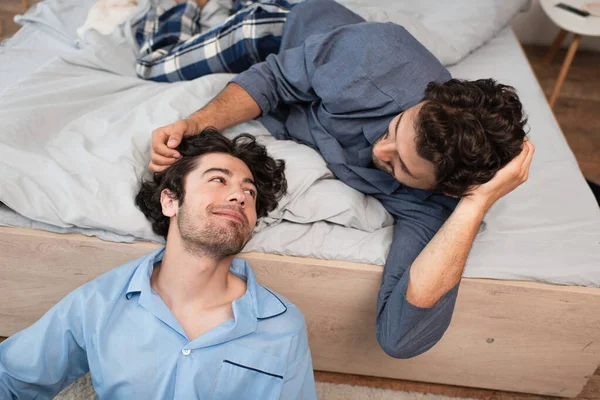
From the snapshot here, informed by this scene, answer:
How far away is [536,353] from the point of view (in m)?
1.36

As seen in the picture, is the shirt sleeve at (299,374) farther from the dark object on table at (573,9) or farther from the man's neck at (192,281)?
the dark object on table at (573,9)

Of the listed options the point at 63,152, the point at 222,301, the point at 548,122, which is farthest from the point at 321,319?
the point at 548,122

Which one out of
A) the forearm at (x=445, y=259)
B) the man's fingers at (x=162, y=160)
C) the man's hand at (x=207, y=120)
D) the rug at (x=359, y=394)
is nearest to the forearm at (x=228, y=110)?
the man's hand at (x=207, y=120)

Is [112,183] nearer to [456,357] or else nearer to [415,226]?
[415,226]

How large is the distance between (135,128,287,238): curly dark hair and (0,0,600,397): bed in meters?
0.03

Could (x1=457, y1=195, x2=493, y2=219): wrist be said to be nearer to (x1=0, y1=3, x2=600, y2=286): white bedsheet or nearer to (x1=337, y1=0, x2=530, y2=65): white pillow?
(x1=0, y1=3, x2=600, y2=286): white bedsheet

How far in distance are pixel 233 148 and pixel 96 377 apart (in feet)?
1.81

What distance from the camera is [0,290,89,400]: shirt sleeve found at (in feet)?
3.50

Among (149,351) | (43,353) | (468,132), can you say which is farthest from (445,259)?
(43,353)

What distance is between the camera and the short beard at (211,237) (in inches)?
43.0

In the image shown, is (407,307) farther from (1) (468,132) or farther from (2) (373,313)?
(1) (468,132)

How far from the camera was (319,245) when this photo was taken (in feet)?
4.12

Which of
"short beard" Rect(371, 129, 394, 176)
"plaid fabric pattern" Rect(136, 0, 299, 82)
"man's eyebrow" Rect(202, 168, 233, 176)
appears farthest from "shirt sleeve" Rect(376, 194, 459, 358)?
"plaid fabric pattern" Rect(136, 0, 299, 82)

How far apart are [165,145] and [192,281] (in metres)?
0.32
